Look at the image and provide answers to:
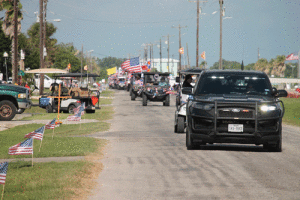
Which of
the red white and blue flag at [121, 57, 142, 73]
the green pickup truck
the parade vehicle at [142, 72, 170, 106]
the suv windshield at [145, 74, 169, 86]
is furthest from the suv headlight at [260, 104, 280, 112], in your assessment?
the red white and blue flag at [121, 57, 142, 73]

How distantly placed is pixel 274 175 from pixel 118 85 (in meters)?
87.3

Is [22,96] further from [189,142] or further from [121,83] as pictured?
[121,83]

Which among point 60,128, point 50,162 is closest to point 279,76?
point 60,128

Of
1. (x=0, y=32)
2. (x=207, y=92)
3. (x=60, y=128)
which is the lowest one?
(x=60, y=128)

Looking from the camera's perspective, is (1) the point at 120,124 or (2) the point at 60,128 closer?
(2) the point at 60,128

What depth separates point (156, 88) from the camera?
3812 cm

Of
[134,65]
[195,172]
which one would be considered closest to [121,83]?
[134,65]

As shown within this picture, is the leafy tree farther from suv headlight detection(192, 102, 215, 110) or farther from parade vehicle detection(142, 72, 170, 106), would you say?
suv headlight detection(192, 102, 215, 110)

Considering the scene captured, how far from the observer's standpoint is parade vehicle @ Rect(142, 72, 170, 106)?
3788cm

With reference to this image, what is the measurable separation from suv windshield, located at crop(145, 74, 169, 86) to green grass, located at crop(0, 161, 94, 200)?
27.3 m

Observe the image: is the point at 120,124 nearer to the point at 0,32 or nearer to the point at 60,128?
the point at 60,128

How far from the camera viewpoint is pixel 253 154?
1312cm

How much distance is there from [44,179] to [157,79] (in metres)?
30.1

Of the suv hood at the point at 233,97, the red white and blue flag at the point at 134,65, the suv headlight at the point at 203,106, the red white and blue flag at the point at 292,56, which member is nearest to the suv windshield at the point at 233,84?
the suv hood at the point at 233,97
